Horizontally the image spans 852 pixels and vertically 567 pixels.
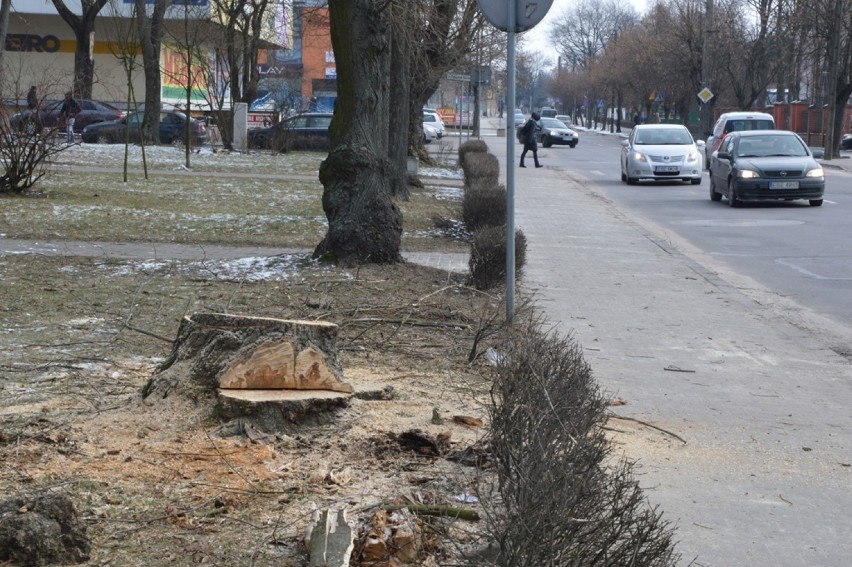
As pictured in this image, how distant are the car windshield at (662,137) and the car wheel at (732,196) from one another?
7283 millimetres

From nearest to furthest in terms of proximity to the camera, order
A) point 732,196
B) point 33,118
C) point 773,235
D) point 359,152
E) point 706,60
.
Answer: point 359,152 → point 773,235 → point 33,118 → point 732,196 → point 706,60

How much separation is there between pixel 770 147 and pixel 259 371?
19.4 m

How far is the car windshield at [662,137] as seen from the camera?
96.7 feet

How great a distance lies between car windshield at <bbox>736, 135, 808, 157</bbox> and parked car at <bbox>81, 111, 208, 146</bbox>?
2169 centimetres

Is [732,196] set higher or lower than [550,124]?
lower

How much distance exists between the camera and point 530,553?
296 centimetres

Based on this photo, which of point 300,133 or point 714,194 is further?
point 300,133

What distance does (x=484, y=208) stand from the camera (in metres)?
15.0

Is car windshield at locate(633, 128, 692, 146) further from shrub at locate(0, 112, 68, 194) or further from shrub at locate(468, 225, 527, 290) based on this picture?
shrub at locate(468, 225, 527, 290)

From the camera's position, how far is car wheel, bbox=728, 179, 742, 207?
21844 millimetres

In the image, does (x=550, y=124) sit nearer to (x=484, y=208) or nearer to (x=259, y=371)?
(x=484, y=208)

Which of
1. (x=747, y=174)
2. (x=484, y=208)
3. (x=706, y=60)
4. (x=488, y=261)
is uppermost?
(x=706, y=60)

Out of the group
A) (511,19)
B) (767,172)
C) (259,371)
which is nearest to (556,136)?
(767,172)

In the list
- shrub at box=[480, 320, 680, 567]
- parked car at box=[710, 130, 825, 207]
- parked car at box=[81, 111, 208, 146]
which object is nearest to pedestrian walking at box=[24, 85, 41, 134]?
parked car at box=[710, 130, 825, 207]
